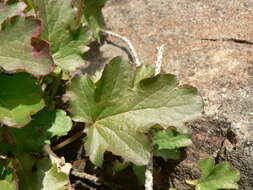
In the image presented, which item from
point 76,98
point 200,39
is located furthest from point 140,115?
point 200,39

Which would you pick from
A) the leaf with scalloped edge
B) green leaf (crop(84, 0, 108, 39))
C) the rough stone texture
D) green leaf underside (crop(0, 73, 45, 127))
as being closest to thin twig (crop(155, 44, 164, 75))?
the rough stone texture

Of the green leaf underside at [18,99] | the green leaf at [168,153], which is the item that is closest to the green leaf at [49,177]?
the green leaf underside at [18,99]

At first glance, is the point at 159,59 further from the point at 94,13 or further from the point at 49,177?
the point at 49,177

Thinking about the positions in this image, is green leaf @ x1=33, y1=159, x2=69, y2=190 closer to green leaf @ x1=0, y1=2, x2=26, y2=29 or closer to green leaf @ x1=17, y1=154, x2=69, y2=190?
green leaf @ x1=17, y1=154, x2=69, y2=190

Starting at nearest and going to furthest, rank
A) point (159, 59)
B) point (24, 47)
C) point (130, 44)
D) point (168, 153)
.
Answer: point (24, 47) → point (168, 153) → point (159, 59) → point (130, 44)

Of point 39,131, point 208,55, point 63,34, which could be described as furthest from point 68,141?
point 208,55

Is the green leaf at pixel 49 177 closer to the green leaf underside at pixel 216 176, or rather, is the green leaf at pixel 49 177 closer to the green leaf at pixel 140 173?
the green leaf at pixel 140 173
